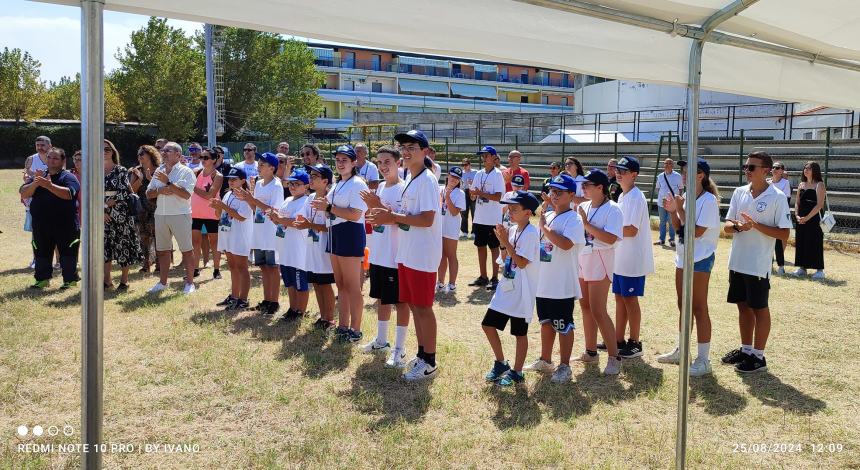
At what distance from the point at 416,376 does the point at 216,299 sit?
409 centimetres

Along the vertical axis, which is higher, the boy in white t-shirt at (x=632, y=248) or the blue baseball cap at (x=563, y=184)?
the blue baseball cap at (x=563, y=184)

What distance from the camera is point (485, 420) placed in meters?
4.77

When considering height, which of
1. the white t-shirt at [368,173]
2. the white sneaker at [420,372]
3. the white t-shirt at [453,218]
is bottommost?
the white sneaker at [420,372]

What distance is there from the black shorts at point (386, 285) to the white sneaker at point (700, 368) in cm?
278

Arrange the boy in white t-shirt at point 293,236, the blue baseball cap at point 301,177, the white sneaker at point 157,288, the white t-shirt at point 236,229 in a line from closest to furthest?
the boy in white t-shirt at point 293,236 < the blue baseball cap at point 301,177 < the white t-shirt at point 236,229 < the white sneaker at point 157,288

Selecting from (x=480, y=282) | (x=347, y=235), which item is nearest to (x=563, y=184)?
(x=347, y=235)

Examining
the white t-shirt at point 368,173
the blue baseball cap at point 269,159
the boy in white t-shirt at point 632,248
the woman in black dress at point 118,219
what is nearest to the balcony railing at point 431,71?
the white t-shirt at point 368,173

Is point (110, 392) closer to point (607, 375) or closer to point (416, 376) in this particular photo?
point (416, 376)

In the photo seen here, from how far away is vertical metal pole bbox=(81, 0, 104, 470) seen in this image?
214 cm

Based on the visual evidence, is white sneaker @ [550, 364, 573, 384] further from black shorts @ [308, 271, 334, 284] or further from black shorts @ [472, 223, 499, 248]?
black shorts @ [472, 223, 499, 248]

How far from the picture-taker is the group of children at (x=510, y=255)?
5375 mm

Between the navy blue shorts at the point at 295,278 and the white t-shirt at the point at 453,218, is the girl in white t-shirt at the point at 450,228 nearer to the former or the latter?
the white t-shirt at the point at 453,218

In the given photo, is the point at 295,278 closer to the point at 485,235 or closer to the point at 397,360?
the point at 397,360

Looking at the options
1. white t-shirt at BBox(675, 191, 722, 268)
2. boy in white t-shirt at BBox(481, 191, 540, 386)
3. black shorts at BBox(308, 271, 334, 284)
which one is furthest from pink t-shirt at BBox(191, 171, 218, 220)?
white t-shirt at BBox(675, 191, 722, 268)
